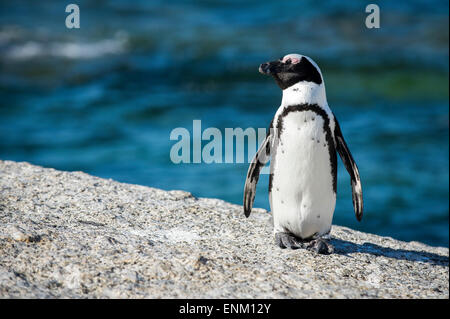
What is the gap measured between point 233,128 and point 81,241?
7.31 m

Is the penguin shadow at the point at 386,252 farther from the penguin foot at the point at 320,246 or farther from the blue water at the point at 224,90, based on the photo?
the blue water at the point at 224,90

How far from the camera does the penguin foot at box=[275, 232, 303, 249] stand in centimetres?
363

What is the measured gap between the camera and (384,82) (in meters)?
12.9

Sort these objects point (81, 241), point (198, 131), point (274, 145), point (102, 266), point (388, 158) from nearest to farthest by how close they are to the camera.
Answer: point (102, 266), point (81, 241), point (274, 145), point (388, 158), point (198, 131)

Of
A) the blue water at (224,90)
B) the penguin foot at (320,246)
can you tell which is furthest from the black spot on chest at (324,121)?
the blue water at (224,90)

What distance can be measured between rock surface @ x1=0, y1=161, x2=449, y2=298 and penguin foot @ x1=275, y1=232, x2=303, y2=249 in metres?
0.06

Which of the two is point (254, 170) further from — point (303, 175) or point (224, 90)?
point (224, 90)

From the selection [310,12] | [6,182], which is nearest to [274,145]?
[6,182]

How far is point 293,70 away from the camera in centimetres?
364

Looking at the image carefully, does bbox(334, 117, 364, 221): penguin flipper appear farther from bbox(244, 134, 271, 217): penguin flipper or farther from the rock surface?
bbox(244, 134, 271, 217): penguin flipper

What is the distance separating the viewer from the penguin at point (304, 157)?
3.61 meters

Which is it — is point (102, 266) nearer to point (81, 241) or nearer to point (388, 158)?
point (81, 241)

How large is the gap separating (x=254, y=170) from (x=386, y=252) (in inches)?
36.4

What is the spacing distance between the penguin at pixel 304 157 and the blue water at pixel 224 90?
4630 mm
